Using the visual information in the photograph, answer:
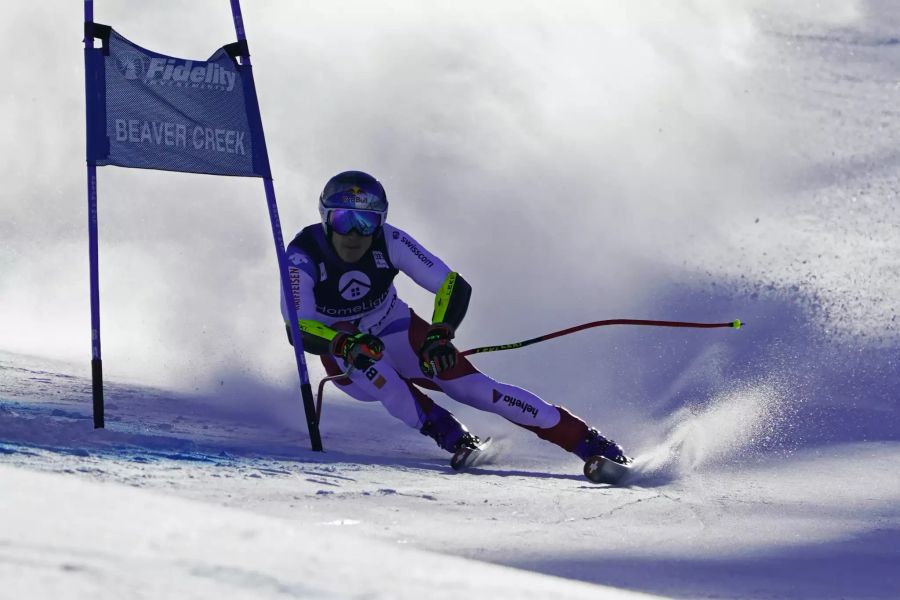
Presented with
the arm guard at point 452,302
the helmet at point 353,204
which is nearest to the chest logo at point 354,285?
the helmet at point 353,204

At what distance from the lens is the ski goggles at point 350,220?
6.04 meters

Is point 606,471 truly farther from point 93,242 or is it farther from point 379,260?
point 93,242

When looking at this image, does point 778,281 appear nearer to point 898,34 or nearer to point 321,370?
point 321,370

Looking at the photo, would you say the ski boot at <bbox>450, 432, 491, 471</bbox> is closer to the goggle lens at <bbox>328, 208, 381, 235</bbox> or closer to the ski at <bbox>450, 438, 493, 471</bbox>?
the ski at <bbox>450, 438, 493, 471</bbox>

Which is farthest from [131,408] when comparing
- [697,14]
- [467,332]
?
[697,14]

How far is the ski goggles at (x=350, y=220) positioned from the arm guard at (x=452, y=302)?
1.55ft

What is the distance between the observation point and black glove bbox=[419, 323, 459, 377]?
5602 millimetres

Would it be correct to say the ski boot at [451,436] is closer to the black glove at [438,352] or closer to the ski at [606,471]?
the black glove at [438,352]

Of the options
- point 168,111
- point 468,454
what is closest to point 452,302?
point 468,454

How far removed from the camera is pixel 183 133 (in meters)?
5.39

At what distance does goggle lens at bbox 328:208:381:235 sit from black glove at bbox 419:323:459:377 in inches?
27.4

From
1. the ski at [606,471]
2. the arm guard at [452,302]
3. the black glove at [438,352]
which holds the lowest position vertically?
the ski at [606,471]

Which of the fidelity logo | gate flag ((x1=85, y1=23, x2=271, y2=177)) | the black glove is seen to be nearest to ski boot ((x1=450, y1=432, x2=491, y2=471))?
the black glove

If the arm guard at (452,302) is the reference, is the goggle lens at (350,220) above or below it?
above
